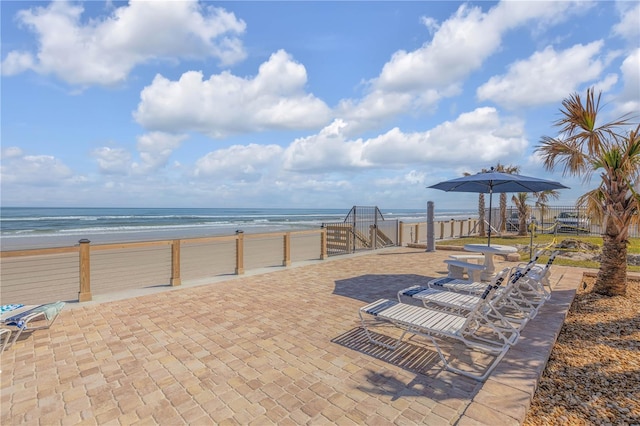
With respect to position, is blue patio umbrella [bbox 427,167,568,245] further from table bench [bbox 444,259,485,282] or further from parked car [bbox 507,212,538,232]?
parked car [bbox 507,212,538,232]

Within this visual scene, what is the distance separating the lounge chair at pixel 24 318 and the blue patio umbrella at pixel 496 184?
7.01m

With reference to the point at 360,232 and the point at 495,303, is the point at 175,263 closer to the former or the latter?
the point at 495,303

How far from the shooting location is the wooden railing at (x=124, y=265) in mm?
5582

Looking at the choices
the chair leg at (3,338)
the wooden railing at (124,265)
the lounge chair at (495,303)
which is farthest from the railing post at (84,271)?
the lounge chair at (495,303)

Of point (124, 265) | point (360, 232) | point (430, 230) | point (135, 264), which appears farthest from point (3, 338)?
point (430, 230)

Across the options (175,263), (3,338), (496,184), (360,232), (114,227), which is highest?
(496,184)

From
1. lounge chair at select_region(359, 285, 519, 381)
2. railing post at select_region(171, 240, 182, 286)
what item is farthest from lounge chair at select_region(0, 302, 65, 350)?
lounge chair at select_region(359, 285, 519, 381)

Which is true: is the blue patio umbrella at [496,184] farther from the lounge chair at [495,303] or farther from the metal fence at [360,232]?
the metal fence at [360,232]

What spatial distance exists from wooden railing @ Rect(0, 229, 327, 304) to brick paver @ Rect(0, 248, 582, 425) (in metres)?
1.19

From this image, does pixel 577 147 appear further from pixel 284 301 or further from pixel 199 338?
pixel 199 338

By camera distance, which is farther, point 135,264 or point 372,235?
point 372,235

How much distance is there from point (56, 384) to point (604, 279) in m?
7.74

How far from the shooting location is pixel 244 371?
3.10 metres

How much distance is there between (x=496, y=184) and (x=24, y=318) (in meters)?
8.62
